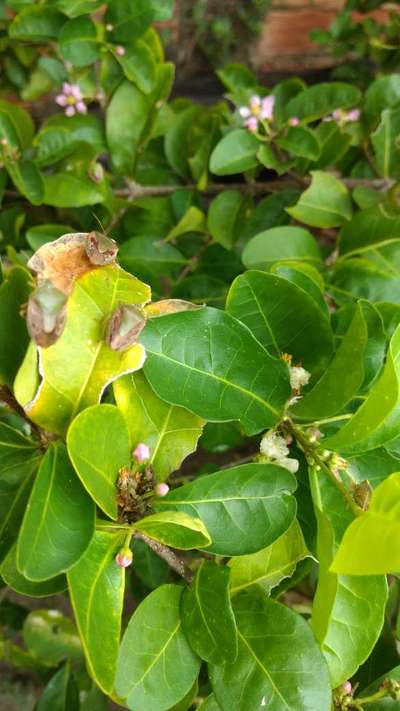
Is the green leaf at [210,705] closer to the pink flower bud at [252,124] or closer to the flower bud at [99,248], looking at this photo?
the flower bud at [99,248]

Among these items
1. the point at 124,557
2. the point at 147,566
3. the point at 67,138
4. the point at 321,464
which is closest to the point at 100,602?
the point at 124,557

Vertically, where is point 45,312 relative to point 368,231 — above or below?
above

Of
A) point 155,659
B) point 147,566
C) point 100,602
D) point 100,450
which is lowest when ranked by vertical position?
point 147,566

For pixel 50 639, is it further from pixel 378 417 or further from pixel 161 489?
pixel 378 417

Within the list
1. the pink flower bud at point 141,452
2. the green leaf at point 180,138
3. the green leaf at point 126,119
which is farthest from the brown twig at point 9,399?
the green leaf at point 180,138

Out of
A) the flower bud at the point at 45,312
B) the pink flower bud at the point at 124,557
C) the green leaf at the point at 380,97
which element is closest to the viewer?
the flower bud at the point at 45,312

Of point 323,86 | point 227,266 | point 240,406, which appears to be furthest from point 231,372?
point 323,86
